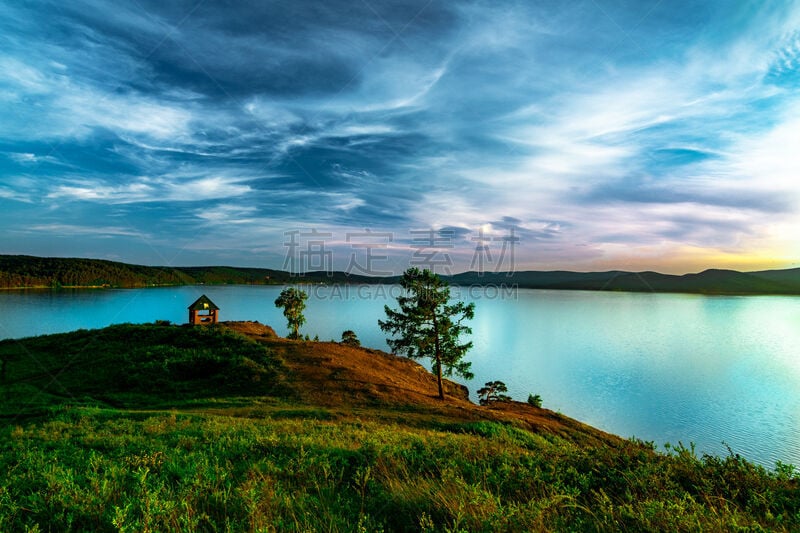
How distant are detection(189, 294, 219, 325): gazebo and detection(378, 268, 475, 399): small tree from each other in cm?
2217

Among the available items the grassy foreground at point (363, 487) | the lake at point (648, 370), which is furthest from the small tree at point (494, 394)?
the grassy foreground at point (363, 487)

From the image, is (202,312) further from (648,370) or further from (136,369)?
(648,370)

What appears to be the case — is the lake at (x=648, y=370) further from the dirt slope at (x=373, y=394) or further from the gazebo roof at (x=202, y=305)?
the gazebo roof at (x=202, y=305)

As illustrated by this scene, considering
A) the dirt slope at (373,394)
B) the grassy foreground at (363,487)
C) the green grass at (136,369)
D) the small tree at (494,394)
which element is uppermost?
the grassy foreground at (363,487)

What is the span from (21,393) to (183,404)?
368 inches

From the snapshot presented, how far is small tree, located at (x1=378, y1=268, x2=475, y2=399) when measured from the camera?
90.1 feet

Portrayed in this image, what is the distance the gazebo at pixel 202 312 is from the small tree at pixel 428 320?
2217cm

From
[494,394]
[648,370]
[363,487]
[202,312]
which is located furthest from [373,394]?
[648,370]

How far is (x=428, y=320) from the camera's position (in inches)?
1107

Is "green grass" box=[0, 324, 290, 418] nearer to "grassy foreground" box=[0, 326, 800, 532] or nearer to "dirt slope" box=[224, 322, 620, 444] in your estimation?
"dirt slope" box=[224, 322, 620, 444]

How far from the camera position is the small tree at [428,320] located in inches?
1081

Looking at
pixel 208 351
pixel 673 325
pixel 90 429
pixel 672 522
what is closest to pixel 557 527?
pixel 672 522

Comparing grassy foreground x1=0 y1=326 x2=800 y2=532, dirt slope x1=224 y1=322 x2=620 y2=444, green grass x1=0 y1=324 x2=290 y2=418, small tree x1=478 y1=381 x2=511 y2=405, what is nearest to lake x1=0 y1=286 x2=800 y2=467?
small tree x1=478 y1=381 x2=511 y2=405

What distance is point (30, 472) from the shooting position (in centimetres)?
465
